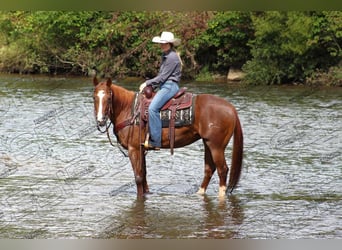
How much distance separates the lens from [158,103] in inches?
284

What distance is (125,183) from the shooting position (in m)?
8.12

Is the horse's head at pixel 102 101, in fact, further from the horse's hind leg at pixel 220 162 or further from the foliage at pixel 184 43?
the foliage at pixel 184 43

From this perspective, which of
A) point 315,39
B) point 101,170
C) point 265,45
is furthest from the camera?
point 265,45

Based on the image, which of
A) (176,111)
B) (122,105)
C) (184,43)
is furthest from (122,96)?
(184,43)

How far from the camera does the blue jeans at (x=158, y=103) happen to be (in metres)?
7.20

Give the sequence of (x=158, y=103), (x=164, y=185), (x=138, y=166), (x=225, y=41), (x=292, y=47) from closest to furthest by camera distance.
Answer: (x=158, y=103), (x=138, y=166), (x=164, y=185), (x=292, y=47), (x=225, y=41)

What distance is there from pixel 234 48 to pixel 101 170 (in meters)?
19.1

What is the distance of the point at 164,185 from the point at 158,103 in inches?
45.5

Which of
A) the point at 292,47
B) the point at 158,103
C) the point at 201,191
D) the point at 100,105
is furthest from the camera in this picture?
the point at 292,47

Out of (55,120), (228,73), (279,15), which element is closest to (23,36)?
(228,73)

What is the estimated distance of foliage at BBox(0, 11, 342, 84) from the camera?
25.3 m

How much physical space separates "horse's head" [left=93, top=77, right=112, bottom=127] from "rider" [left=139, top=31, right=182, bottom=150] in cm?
44

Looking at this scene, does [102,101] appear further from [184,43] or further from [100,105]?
[184,43]

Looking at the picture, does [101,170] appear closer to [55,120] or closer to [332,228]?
[332,228]
